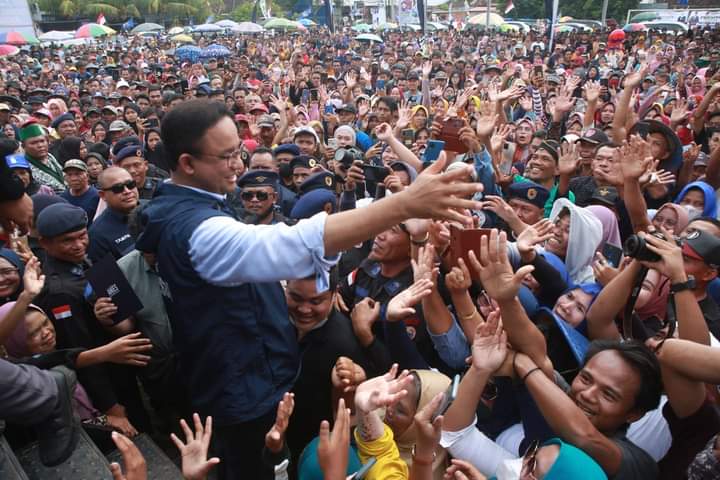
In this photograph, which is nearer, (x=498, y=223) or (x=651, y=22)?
(x=498, y=223)

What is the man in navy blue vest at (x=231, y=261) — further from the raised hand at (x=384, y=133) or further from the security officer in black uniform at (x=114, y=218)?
the raised hand at (x=384, y=133)

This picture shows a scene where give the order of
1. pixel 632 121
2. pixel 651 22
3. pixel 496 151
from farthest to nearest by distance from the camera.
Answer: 1. pixel 651 22
2. pixel 632 121
3. pixel 496 151

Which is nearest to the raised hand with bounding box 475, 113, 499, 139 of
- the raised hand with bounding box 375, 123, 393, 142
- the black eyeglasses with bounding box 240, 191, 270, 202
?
the raised hand with bounding box 375, 123, 393, 142

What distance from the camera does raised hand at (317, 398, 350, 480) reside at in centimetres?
174

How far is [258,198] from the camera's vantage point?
163 inches

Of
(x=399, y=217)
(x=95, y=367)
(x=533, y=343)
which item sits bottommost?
(x=95, y=367)

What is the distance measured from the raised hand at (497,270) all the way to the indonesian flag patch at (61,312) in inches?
92.4

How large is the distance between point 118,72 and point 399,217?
17.8 metres

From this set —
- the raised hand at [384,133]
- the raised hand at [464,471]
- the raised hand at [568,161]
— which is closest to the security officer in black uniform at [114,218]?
the raised hand at [384,133]

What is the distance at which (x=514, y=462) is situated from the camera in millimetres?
1827

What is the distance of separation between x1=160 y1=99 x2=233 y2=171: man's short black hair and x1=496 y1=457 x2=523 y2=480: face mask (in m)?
1.61

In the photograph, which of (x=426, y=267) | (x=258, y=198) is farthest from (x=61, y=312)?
(x=426, y=267)

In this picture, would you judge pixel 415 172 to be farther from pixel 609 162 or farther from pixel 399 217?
pixel 399 217

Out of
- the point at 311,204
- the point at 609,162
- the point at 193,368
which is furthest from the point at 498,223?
the point at 193,368
